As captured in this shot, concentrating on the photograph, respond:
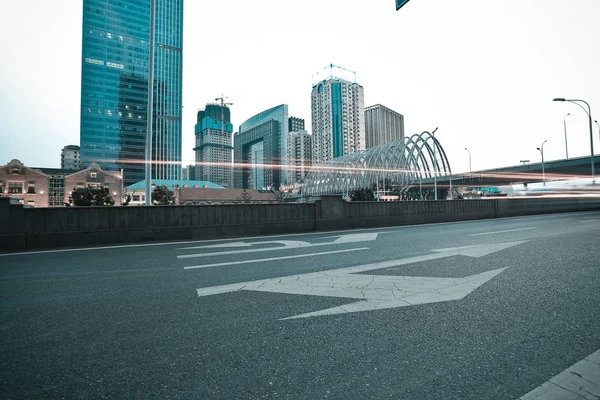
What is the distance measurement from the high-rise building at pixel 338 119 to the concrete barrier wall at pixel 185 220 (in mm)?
Result: 168830

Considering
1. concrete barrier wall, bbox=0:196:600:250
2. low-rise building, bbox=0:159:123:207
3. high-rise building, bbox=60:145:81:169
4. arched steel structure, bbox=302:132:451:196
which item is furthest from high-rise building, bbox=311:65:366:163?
concrete barrier wall, bbox=0:196:600:250

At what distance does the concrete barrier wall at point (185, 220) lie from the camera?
7.91m

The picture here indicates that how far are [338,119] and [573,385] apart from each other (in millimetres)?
188650

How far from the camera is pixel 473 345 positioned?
2324 mm

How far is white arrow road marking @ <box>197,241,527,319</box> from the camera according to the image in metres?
3.32

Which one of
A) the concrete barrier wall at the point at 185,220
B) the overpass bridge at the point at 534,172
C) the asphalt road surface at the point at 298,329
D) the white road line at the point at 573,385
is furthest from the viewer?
the overpass bridge at the point at 534,172

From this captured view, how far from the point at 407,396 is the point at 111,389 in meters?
1.76

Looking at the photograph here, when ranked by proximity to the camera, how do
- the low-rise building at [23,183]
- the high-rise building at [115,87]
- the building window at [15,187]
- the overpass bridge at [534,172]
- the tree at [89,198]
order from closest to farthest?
the overpass bridge at [534,172] < the tree at [89,198] < the low-rise building at [23,183] < the building window at [15,187] < the high-rise building at [115,87]

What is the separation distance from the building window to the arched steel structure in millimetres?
85306

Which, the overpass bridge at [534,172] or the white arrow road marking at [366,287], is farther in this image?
the overpass bridge at [534,172]

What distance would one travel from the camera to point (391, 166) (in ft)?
283

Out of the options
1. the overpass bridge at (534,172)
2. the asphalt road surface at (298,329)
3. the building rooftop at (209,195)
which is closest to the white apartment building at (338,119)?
the overpass bridge at (534,172)

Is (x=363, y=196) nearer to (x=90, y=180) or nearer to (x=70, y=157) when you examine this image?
(x=90, y=180)

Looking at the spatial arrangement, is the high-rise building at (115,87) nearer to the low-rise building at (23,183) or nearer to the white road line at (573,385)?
the low-rise building at (23,183)
